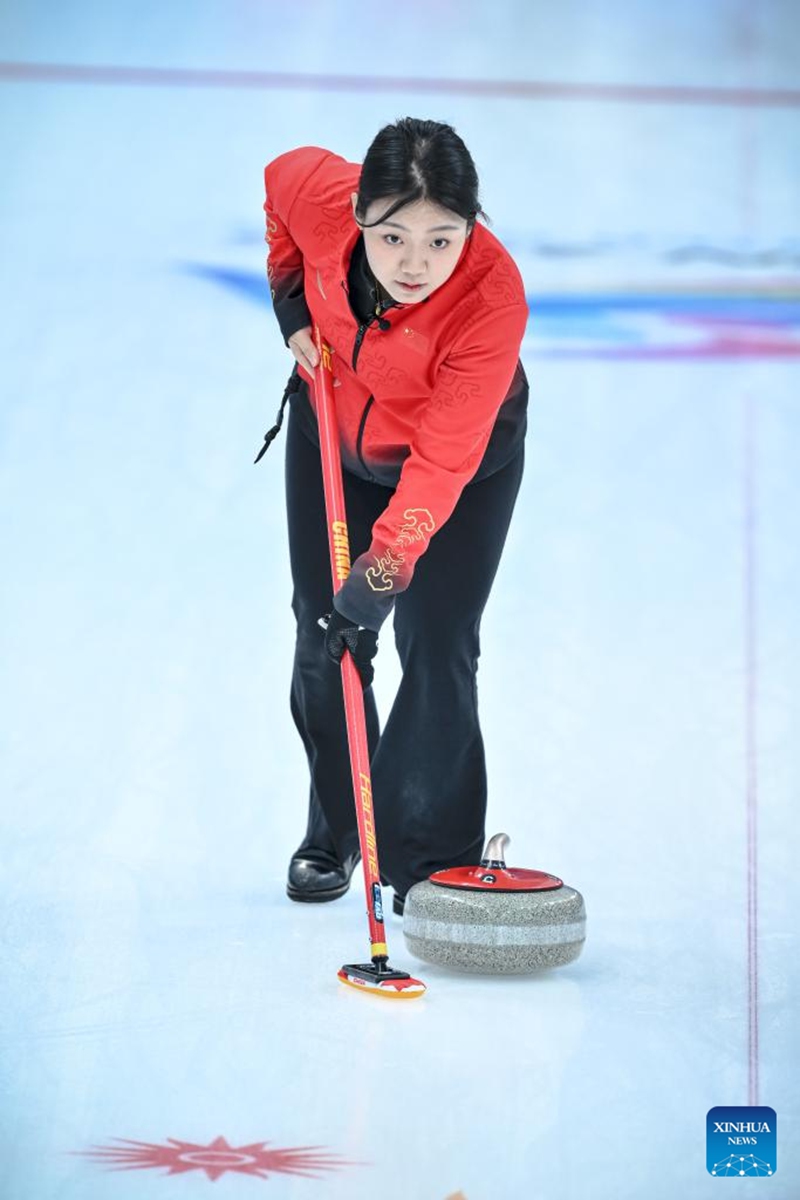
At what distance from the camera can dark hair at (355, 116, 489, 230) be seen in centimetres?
204

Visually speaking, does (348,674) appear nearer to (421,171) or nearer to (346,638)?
(346,638)

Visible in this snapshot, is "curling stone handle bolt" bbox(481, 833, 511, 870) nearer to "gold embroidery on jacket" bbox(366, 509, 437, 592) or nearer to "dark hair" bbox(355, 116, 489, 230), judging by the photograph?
"gold embroidery on jacket" bbox(366, 509, 437, 592)

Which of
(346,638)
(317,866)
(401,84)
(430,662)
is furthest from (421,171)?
(401,84)

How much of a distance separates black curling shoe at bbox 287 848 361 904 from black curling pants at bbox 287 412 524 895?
9 centimetres

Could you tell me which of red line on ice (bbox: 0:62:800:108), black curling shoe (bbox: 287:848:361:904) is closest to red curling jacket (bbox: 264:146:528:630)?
black curling shoe (bbox: 287:848:361:904)

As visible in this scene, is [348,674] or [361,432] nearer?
[348,674]

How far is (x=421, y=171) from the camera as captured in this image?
6.72 ft

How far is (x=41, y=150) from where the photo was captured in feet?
17.9

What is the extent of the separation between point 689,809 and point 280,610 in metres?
1.07

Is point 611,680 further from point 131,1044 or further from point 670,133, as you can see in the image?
point 670,133

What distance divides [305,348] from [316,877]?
2.62 feet

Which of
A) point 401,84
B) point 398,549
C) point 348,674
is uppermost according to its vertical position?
point 401,84

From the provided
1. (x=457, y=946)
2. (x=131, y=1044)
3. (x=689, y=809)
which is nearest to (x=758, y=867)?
(x=689, y=809)

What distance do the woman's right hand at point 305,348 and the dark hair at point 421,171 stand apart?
408 mm
